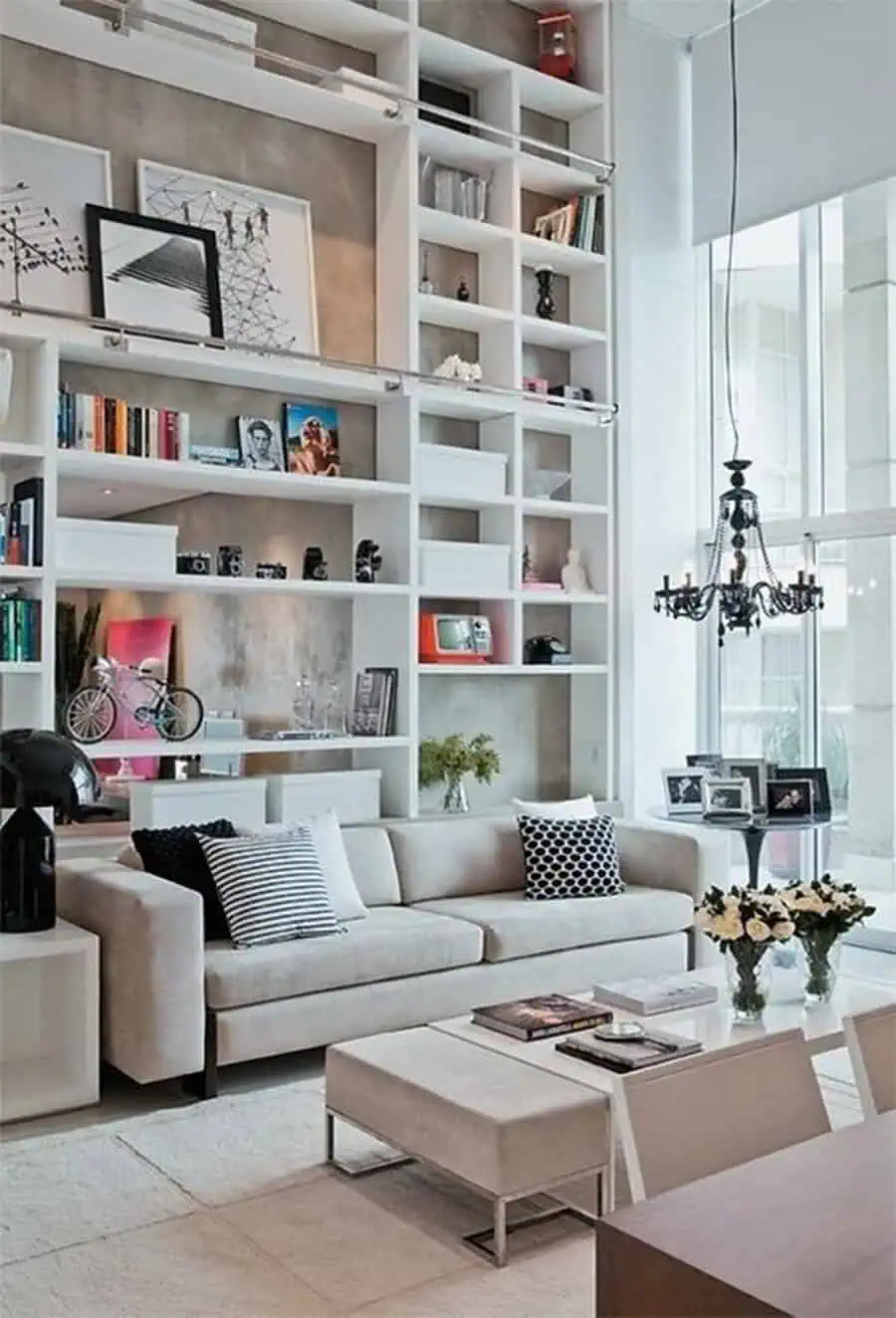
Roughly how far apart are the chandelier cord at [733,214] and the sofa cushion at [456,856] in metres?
2.68

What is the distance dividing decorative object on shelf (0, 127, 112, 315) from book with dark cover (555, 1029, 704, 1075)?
3.23m

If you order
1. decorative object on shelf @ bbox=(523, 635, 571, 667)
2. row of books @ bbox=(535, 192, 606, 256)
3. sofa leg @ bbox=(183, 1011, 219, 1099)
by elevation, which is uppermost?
row of books @ bbox=(535, 192, 606, 256)

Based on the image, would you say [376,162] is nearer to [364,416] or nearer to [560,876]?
[364,416]

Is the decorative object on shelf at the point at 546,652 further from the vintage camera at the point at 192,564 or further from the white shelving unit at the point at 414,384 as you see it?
the vintage camera at the point at 192,564

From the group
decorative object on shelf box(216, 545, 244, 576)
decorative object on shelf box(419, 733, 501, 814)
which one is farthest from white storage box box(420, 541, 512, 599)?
decorative object on shelf box(216, 545, 244, 576)

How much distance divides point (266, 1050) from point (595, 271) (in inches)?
166

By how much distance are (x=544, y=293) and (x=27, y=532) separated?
3013mm

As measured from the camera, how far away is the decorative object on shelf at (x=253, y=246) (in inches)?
201

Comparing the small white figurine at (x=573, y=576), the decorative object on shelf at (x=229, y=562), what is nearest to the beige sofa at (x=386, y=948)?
the decorative object on shelf at (x=229, y=562)

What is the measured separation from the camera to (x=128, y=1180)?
3285 mm

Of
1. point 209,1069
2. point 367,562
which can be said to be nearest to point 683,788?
point 367,562

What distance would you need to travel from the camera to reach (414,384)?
5578 millimetres

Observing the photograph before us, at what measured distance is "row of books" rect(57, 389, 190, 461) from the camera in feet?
15.4

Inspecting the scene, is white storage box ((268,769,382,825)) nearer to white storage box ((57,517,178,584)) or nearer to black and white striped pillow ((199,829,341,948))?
black and white striped pillow ((199,829,341,948))
